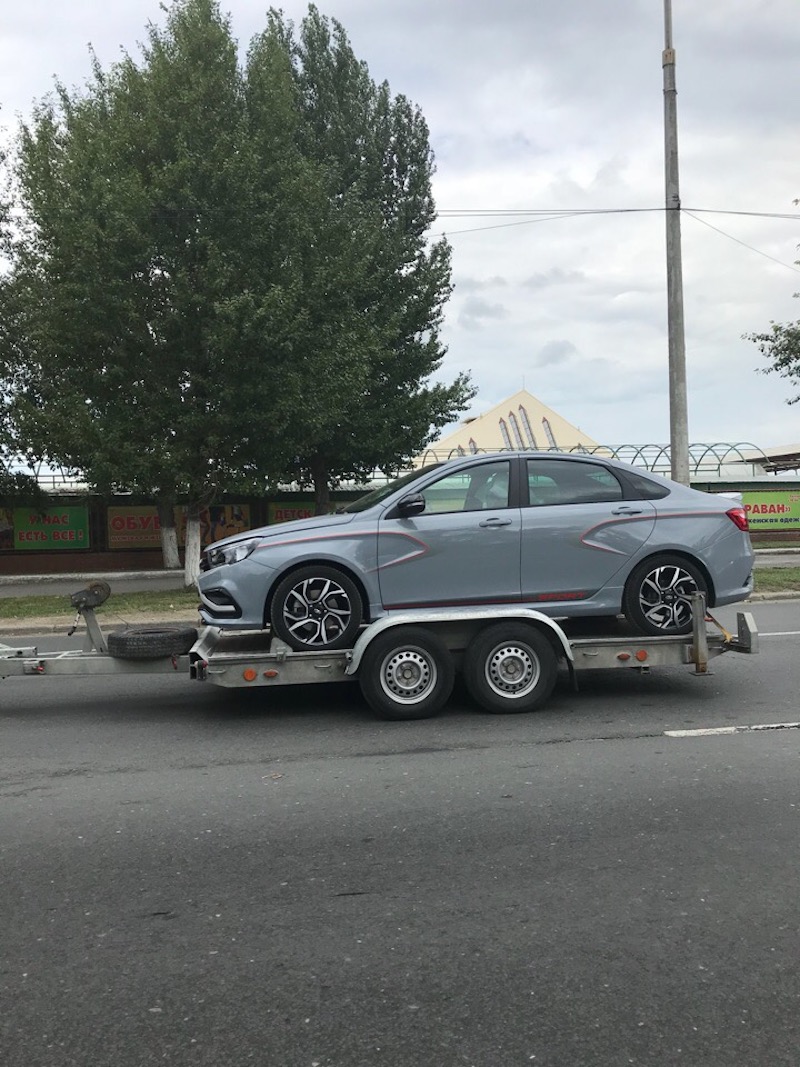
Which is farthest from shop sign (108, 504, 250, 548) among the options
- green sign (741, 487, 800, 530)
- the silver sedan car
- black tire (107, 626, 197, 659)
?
the silver sedan car

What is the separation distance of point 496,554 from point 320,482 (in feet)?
57.6

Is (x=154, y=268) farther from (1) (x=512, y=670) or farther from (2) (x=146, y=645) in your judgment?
(1) (x=512, y=670)

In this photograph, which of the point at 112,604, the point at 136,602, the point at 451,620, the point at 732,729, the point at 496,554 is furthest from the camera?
the point at 136,602

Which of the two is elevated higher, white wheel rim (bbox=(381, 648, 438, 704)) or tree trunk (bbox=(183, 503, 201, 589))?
tree trunk (bbox=(183, 503, 201, 589))

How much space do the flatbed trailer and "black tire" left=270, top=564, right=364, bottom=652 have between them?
140mm

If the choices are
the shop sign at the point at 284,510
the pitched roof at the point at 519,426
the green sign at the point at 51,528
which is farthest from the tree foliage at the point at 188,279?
the pitched roof at the point at 519,426

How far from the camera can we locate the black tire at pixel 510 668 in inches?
275

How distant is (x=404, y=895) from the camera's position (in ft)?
13.0

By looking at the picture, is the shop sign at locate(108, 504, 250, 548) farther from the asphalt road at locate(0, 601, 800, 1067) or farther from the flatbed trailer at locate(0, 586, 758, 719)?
the asphalt road at locate(0, 601, 800, 1067)

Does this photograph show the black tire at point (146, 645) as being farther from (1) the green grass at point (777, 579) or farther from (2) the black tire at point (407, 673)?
(1) the green grass at point (777, 579)

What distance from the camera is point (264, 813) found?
16.6ft

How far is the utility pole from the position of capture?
1488 centimetres

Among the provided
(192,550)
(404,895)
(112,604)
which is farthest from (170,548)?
(404,895)

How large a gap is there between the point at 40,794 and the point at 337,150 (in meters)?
21.0
